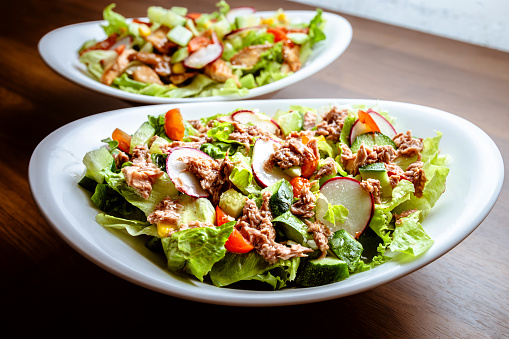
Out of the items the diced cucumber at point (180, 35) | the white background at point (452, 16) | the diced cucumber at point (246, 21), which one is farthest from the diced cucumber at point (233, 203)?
the white background at point (452, 16)

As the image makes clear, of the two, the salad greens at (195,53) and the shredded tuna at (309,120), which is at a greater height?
the shredded tuna at (309,120)

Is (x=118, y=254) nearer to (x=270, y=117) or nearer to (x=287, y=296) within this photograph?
(x=287, y=296)

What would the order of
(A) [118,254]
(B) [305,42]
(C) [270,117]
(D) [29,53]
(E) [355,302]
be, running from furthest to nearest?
(D) [29,53] < (B) [305,42] < (C) [270,117] < (E) [355,302] < (A) [118,254]

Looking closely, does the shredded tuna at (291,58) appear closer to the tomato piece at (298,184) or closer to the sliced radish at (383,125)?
the sliced radish at (383,125)

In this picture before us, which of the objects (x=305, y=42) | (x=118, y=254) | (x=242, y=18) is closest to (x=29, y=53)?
(x=242, y=18)

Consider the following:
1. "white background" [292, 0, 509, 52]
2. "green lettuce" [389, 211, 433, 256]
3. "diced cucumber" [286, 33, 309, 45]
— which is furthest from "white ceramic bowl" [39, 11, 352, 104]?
"white background" [292, 0, 509, 52]

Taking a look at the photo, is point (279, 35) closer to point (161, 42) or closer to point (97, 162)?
point (161, 42)
